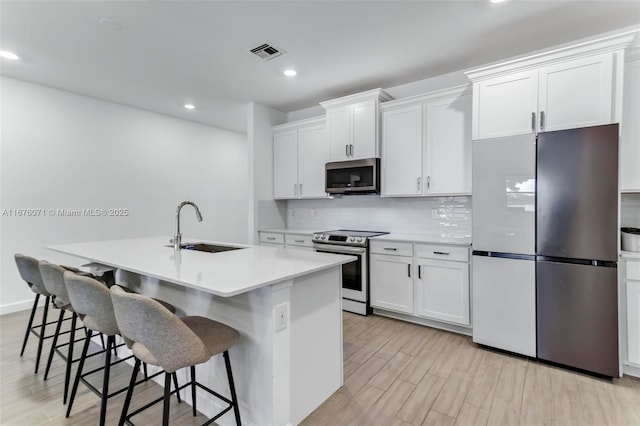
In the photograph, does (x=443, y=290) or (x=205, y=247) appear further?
(x=443, y=290)

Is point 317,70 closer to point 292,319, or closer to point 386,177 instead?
point 386,177

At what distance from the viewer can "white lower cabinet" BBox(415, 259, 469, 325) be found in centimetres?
292

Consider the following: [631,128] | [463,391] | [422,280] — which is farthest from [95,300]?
[631,128]

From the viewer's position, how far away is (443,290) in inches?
119

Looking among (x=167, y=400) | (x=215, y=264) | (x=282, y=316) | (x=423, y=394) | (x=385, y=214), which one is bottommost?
(x=423, y=394)

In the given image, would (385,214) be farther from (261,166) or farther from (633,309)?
(633,309)

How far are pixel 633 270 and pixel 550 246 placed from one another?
527 millimetres

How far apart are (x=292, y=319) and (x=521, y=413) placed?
1.51 metres

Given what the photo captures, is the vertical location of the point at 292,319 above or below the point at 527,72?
below

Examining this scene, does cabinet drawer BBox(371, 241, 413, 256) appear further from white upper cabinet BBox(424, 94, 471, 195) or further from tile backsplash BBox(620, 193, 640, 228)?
tile backsplash BBox(620, 193, 640, 228)

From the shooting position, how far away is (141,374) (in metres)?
2.33

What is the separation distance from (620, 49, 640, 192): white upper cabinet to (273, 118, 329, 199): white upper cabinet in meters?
2.81

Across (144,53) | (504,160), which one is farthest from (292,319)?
(144,53)

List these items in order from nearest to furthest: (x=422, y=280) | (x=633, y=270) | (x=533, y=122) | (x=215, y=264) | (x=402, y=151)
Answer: (x=215, y=264) → (x=633, y=270) → (x=533, y=122) → (x=422, y=280) → (x=402, y=151)
